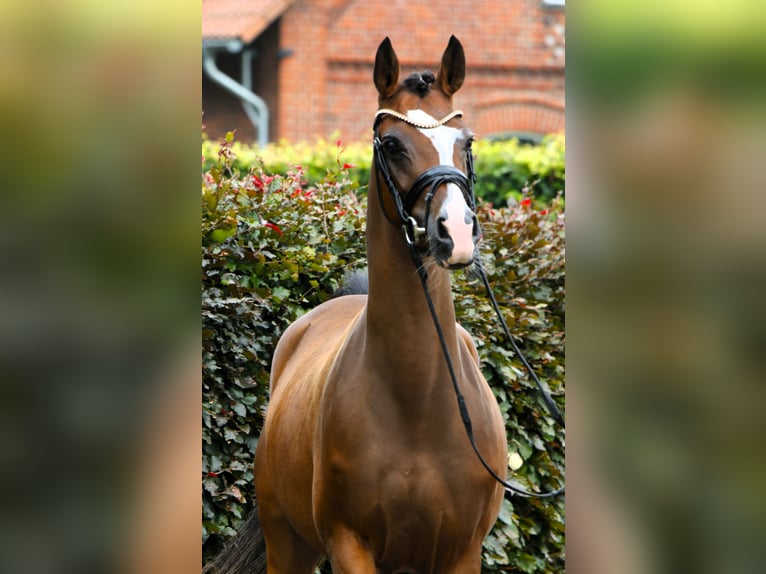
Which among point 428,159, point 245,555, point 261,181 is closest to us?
point 428,159

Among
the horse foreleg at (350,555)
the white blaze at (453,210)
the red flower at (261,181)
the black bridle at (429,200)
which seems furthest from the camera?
the red flower at (261,181)

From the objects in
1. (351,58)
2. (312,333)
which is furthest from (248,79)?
(312,333)

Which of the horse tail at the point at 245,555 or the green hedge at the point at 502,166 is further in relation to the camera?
the green hedge at the point at 502,166

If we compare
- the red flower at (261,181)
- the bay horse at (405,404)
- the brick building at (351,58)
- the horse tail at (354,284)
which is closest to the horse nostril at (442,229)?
the bay horse at (405,404)

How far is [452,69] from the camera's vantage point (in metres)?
3.36

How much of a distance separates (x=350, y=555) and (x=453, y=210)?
1233mm

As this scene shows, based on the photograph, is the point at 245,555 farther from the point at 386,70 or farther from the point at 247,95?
the point at 247,95

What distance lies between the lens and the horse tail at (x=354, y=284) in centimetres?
520

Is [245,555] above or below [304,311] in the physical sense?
below

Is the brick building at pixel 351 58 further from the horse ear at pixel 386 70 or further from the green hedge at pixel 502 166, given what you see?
the horse ear at pixel 386 70

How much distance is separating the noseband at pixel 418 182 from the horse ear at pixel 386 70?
0.08 m

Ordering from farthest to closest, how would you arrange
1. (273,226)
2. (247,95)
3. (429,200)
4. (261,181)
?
(247,95), (261,181), (273,226), (429,200)
